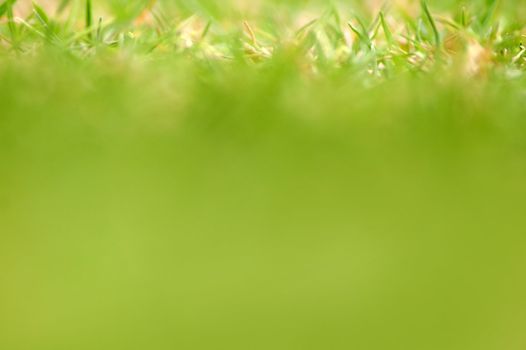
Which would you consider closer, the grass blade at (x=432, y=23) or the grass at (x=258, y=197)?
the grass at (x=258, y=197)

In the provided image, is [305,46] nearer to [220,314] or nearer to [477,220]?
[477,220]

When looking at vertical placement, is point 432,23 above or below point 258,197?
above

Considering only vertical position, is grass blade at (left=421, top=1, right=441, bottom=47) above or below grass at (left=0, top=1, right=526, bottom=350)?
above

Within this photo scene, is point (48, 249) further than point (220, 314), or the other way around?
point (48, 249)

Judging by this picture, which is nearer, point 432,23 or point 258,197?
point 258,197

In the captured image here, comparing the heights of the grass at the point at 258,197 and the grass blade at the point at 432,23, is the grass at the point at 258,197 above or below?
below

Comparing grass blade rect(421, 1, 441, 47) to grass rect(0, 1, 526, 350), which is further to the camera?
grass blade rect(421, 1, 441, 47)

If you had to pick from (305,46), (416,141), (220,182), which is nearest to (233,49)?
(305,46)

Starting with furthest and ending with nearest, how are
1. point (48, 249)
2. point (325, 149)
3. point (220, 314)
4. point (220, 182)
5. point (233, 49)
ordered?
point (233, 49)
point (325, 149)
point (220, 182)
point (48, 249)
point (220, 314)
